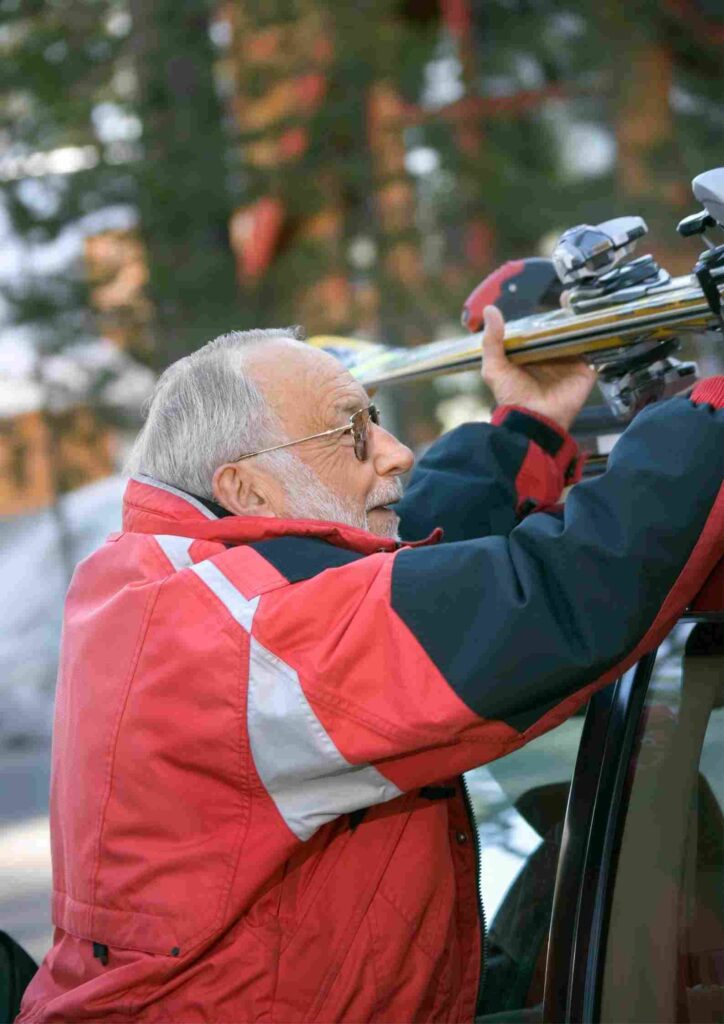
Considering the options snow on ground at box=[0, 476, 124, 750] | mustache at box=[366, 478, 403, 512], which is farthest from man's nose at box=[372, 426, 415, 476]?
snow on ground at box=[0, 476, 124, 750]

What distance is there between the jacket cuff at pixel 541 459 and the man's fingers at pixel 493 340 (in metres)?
0.10

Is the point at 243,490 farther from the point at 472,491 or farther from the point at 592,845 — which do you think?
the point at 592,845

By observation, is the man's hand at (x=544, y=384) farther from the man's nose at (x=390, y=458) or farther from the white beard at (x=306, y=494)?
the white beard at (x=306, y=494)

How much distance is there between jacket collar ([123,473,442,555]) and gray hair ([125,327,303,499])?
3 centimetres

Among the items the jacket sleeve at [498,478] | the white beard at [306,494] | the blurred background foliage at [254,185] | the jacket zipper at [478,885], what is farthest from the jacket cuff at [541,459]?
the blurred background foliage at [254,185]

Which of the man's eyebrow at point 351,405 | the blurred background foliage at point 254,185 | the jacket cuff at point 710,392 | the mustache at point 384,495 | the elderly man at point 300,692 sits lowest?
the elderly man at point 300,692

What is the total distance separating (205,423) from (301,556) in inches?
13.1

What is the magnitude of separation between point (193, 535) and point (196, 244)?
305 inches

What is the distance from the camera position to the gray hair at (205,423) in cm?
207

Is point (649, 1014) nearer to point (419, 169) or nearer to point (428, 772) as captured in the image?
point (428, 772)

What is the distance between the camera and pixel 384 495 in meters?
2.19

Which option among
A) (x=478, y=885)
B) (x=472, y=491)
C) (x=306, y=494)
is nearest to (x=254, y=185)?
(x=472, y=491)

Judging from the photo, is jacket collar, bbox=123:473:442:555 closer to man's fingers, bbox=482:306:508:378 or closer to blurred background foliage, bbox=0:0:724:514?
man's fingers, bbox=482:306:508:378

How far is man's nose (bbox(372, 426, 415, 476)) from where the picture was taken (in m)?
2.18
